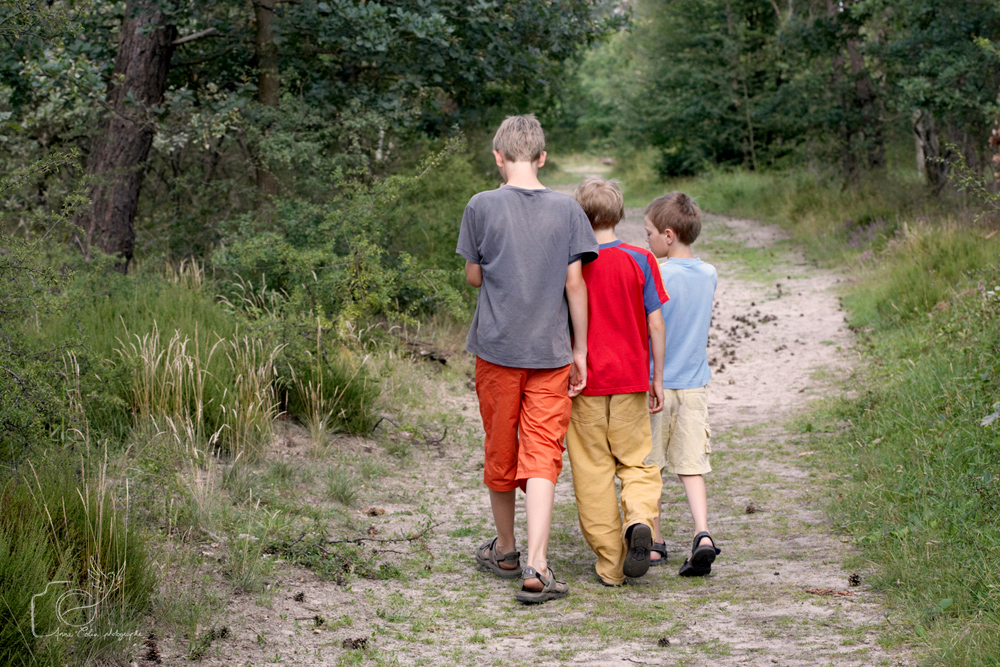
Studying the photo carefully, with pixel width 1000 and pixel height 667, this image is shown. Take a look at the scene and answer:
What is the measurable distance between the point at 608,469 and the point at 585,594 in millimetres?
586

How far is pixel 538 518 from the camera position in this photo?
4250 millimetres

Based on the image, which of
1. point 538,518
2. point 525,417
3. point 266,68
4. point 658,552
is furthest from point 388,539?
point 266,68

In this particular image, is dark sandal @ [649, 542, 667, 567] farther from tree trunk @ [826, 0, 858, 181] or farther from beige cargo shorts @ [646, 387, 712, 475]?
tree trunk @ [826, 0, 858, 181]

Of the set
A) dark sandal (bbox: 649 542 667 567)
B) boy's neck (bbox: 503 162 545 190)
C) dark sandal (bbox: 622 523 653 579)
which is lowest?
dark sandal (bbox: 649 542 667 567)

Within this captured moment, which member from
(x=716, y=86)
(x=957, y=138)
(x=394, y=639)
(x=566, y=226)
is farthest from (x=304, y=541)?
(x=716, y=86)

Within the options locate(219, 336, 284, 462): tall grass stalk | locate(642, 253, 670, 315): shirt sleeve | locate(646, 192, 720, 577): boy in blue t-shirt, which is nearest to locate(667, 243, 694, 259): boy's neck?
locate(646, 192, 720, 577): boy in blue t-shirt

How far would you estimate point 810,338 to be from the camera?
1045 centimetres

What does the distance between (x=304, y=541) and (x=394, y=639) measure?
0.98 m

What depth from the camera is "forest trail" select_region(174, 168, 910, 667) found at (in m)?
3.60

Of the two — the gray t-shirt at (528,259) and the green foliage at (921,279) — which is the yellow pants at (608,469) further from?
the green foliage at (921,279)

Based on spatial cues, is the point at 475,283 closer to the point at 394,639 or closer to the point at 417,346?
the point at 394,639

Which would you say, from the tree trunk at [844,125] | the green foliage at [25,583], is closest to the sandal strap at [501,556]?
the green foliage at [25,583]

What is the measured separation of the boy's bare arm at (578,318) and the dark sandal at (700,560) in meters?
0.92

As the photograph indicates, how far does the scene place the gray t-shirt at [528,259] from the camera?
421cm
